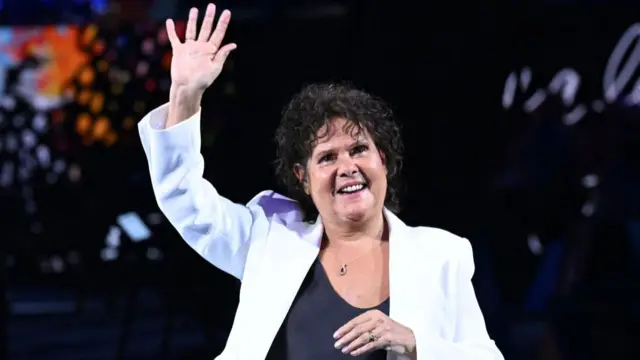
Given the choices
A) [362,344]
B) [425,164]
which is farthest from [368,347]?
[425,164]

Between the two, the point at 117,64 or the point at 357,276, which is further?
the point at 117,64

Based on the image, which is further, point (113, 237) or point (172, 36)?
point (113, 237)

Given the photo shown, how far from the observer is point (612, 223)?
11.6 ft

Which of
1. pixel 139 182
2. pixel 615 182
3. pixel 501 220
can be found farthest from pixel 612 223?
pixel 139 182

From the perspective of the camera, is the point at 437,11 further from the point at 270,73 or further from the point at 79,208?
the point at 79,208

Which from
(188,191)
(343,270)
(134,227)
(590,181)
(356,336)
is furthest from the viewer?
(590,181)

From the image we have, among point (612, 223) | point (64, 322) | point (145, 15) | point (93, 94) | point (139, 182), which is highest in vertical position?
point (145, 15)

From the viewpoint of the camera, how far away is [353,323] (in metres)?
1.59

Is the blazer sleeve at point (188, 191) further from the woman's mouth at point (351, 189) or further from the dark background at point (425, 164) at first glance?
the dark background at point (425, 164)

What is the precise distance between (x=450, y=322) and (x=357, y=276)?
0.19 m

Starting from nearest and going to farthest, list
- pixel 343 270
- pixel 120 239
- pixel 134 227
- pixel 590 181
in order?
pixel 343 270, pixel 134 227, pixel 590 181, pixel 120 239

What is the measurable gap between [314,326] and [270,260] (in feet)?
0.47

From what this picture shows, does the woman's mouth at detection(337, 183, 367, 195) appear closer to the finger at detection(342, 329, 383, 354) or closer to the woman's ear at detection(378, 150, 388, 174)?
the woman's ear at detection(378, 150, 388, 174)

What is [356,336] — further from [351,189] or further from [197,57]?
[197,57]
